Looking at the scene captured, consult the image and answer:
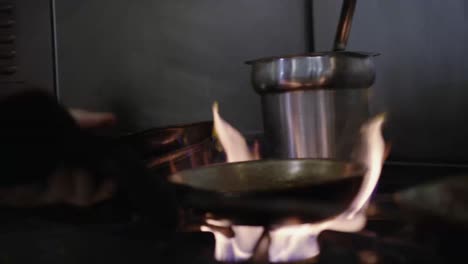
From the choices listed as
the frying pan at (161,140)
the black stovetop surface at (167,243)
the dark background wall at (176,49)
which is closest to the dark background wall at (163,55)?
the dark background wall at (176,49)

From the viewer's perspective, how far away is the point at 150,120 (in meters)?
1.10

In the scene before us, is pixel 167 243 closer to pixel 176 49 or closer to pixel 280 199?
pixel 280 199

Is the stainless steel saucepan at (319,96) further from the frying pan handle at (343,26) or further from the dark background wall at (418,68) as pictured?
the dark background wall at (418,68)

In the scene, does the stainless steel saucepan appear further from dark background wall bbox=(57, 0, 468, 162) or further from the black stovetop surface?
dark background wall bbox=(57, 0, 468, 162)

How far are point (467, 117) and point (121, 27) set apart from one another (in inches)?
27.4

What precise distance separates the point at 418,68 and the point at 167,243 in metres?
0.57

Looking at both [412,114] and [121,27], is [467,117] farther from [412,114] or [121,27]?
[121,27]

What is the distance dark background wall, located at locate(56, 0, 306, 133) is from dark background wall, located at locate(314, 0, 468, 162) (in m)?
A: 0.18

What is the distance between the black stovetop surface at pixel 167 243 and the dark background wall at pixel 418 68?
0.29 metres

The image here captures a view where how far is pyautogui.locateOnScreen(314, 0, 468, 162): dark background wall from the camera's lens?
34.8 inches

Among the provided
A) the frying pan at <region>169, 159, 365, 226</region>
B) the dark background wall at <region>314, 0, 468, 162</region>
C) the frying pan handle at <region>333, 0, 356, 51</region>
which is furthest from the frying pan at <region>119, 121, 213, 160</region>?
the dark background wall at <region>314, 0, 468, 162</region>

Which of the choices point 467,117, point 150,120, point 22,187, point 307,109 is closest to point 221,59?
point 150,120

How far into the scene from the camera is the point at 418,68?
93 centimetres

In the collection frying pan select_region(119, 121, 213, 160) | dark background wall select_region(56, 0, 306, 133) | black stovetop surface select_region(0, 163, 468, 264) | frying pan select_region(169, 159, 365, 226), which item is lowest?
black stovetop surface select_region(0, 163, 468, 264)
